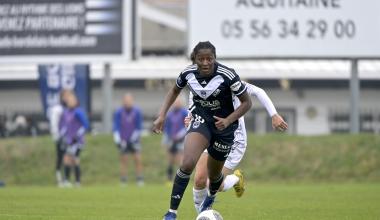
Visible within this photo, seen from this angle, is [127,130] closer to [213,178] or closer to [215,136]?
[213,178]

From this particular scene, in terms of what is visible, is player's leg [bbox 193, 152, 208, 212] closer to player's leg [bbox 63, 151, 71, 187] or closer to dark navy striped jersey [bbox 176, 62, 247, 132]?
dark navy striped jersey [bbox 176, 62, 247, 132]

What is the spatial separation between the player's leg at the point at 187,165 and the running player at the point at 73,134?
1418cm

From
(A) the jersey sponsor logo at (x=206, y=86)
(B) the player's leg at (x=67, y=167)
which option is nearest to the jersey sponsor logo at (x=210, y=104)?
(A) the jersey sponsor logo at (x=206, y=86)

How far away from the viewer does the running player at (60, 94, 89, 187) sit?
2605cm

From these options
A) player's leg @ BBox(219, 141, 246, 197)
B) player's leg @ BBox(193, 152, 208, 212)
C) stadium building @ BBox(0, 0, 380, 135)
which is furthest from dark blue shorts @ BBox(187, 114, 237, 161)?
stadium building @ BBox(0, 0, 380, 135)

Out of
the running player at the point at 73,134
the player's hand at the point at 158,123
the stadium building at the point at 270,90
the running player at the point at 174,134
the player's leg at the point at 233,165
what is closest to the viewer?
the player's hand at the point at 158,123

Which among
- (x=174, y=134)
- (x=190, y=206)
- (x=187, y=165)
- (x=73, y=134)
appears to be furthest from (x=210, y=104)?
(x=174, y=134)

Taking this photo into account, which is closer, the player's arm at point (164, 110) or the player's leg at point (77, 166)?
the player's arm at point (164, 110)

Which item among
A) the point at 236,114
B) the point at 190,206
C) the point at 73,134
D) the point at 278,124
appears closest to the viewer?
the point at 236,114

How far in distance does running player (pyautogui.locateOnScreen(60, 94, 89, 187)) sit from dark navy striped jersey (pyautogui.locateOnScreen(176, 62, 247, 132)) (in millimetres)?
14005

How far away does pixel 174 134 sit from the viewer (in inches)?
1085

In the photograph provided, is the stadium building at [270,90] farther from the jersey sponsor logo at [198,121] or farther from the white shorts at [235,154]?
the jersey sponsor logo at [198,121]

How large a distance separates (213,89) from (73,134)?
1451 cm

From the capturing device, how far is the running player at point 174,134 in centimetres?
2753
